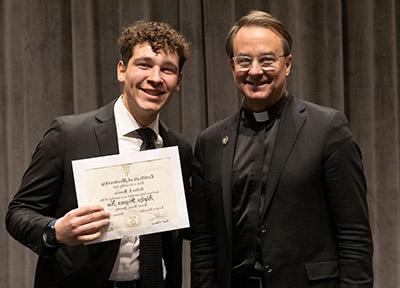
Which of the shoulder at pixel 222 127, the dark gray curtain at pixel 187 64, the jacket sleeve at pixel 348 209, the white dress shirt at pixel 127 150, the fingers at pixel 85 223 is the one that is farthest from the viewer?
the dark gray curtain at pixel 187 64

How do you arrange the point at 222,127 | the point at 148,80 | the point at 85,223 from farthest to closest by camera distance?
the point at 222,127 < the point at 148,80 < the point at 85,223

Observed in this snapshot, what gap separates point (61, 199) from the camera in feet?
5.92

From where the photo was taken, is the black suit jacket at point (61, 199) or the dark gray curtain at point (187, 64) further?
the dark gray curtain at point (187, 64)

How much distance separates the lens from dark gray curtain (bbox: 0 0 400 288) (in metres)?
2.92

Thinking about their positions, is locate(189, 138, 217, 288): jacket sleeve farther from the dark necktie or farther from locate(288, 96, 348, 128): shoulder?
locate(288, 96, 348, 128): shoulder

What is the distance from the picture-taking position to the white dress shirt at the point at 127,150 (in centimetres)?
177

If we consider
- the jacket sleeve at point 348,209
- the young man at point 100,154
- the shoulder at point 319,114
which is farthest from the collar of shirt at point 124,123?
the jacket sleeve at point 348,209

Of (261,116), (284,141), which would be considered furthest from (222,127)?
(284,141)

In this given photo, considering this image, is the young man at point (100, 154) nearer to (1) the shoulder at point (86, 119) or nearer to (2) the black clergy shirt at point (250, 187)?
(1) the shoulder at point (86, 119)

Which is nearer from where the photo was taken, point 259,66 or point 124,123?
point 259,66

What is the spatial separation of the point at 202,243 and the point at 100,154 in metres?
0.44

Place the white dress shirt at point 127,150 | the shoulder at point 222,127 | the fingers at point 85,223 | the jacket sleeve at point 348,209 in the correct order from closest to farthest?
the fingers at point 85,223, the jacket sleeve at point 348,209, the white dress shirt at point 127,150, the shoulder at point 222,127

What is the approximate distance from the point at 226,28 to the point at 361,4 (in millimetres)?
755

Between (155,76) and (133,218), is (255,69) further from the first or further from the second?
(133,218)
